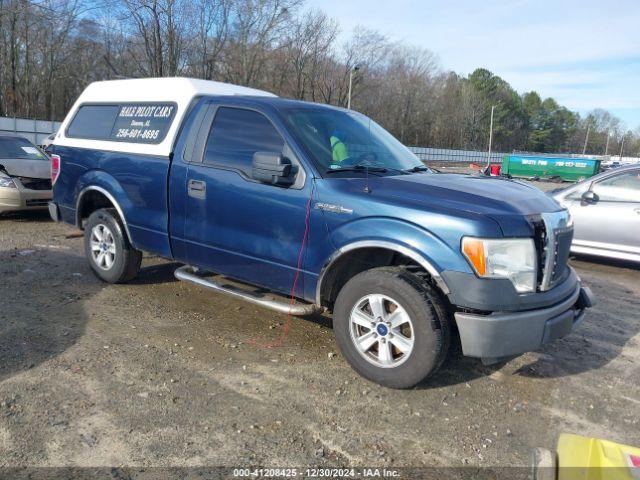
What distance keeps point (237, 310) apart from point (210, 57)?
37823mm

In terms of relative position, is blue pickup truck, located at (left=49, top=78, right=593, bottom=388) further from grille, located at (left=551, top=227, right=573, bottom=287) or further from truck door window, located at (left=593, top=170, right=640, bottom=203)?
truck door window, located at (left=593, top=170, right=640, bottom=203)

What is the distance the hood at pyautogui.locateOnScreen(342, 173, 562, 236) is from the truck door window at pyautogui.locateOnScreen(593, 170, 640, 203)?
4515 mm

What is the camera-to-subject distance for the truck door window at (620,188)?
7.84 m

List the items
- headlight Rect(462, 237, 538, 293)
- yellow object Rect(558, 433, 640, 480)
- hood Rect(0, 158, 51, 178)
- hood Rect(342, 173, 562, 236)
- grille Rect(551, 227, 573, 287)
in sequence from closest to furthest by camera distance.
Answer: yellow object Rect(558, 433, 640, 480), headlight Rect(462, 237, 538, 293), hood Rect(342, 173, 562, 236), grille Rect(551, 227, 573, 287), hood Rect(0, 158, 51, 178)

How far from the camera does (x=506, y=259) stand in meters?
3.39

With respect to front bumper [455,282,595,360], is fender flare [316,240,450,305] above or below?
above

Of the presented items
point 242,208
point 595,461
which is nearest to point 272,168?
point 242,208

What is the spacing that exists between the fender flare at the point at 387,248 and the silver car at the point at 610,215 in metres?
5.37

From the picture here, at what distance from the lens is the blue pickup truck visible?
3.41 m

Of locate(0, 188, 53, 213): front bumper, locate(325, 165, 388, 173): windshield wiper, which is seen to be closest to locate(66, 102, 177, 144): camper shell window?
locate(325, 165, 388, 173): windshield wiper


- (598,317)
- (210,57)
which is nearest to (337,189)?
(598,317)

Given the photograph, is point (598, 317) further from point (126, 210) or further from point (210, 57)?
point (210, 57)

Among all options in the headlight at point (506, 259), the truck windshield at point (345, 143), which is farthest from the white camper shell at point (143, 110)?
the headlight at point (506, 259)

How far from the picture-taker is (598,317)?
5648 millimetres
